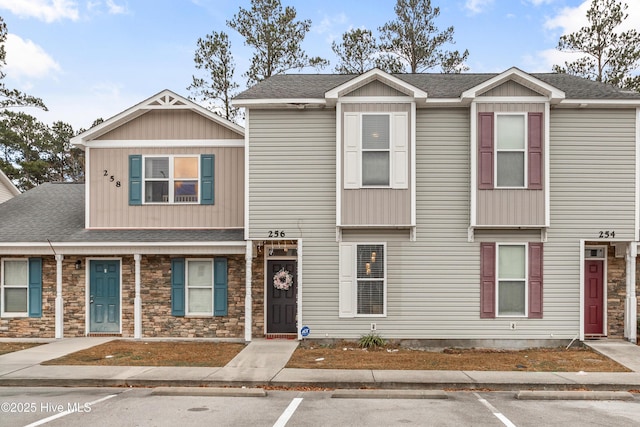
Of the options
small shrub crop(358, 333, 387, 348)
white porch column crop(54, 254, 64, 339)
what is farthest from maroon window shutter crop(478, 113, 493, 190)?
white porch column crop(54, 254, 64, 339)

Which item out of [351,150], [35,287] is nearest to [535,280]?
[351,150]

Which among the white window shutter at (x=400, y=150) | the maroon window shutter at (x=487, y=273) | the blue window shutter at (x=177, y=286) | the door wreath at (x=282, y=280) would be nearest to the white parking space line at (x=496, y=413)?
the maroon window shutter at (x=487, y=273)

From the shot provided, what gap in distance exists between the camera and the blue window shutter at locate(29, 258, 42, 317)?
1484 centimetres

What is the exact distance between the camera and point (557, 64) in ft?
84.5

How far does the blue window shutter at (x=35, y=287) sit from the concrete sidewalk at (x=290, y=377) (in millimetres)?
3525

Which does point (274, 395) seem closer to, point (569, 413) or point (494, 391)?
point (494, 391)

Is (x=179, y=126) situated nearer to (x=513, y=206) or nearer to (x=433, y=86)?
(x=433, y=86)

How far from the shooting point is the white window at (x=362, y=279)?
13594 mm

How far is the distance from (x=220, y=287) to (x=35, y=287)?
4.94 m

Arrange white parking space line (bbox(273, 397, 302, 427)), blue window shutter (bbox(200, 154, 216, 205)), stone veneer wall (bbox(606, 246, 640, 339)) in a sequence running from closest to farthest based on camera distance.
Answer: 1. white parking space line (bbox(273, 397, 302, 427))
2. stone veneer wall (bbox(606, 246, 640, 339))
3. blue window shutter (bbox(200, 154, 216, 205))

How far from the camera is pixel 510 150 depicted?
1334cm

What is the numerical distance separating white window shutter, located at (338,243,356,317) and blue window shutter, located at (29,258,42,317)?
801cm

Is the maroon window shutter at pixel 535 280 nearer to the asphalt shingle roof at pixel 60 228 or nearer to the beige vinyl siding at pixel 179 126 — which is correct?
the asphalt shingle roof at pixel 60 228

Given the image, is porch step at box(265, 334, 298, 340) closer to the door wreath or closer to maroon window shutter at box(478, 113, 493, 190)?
the door wreath
